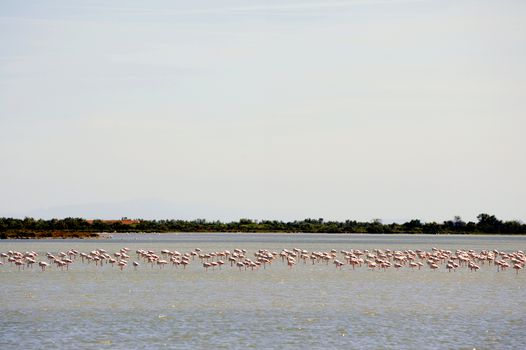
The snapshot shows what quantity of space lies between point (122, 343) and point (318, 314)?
9.95m

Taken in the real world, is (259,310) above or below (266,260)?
below

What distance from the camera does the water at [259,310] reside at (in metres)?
29.0

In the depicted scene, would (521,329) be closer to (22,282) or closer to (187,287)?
(187,287)

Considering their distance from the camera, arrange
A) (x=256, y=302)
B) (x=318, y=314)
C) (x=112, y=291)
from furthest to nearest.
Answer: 1. (x=112, y=291)
2. (x=256, y=302)
3. (x=318, y=314)

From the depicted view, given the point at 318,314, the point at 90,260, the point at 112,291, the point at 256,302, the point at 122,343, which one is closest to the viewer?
the point at 122,343

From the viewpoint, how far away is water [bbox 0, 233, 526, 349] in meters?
29.0

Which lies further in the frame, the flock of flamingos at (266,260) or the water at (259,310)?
the flock of flamingos at (266,260)

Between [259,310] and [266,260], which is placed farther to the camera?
[266,260]

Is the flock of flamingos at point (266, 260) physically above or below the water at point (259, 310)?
above

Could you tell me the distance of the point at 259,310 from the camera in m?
36.8

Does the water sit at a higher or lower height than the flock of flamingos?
lower

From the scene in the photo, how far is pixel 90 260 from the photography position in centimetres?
7038

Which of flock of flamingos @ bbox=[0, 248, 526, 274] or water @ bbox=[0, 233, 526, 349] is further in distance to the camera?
flock of flamingos @ bbox=[0, 248, 526, 274]

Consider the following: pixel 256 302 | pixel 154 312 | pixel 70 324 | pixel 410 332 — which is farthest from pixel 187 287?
pixel 410 332
